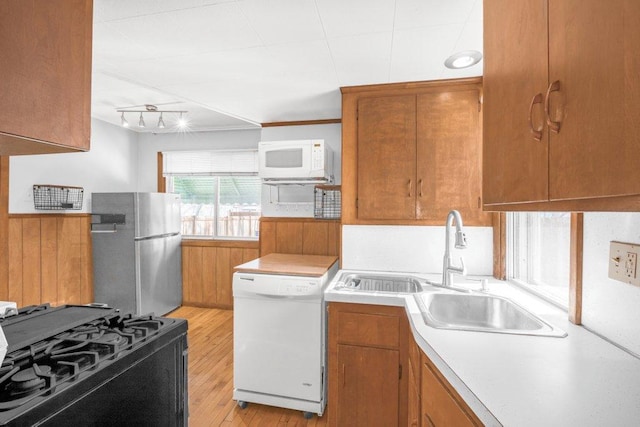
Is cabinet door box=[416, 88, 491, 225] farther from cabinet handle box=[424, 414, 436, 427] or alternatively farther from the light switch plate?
cabinet handle box=[424, 414, 436, 427]

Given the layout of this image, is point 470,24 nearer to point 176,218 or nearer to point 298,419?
point 298,419

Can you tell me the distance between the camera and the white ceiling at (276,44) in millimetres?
1374

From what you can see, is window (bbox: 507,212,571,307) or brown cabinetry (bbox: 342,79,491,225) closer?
window (bbox: 507,212,571,307)

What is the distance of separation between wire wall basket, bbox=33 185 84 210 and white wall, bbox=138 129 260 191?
852mm

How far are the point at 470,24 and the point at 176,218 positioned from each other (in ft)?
11.8

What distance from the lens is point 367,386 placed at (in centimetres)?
172

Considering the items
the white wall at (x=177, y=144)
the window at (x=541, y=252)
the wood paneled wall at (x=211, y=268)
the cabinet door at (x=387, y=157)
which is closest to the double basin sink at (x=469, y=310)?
the window at (x=541, y=252)

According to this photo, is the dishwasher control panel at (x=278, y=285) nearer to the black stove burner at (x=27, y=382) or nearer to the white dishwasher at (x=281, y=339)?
the white dishwasher at (x=281, y=339)

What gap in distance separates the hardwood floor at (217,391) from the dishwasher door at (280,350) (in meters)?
0.07

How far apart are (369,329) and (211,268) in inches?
108

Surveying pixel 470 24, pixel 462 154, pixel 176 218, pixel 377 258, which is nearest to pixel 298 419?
pixel 377 258

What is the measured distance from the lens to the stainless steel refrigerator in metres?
3.28

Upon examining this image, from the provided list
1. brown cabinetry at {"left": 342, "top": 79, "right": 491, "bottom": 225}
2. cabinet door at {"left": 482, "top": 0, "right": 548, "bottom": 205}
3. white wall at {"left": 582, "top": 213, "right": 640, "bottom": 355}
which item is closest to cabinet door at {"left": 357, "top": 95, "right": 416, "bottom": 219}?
brown cabinetry at {"left": 342, "top": 79, "right": 491, "bottom": 225}

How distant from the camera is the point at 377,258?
2318 mm
